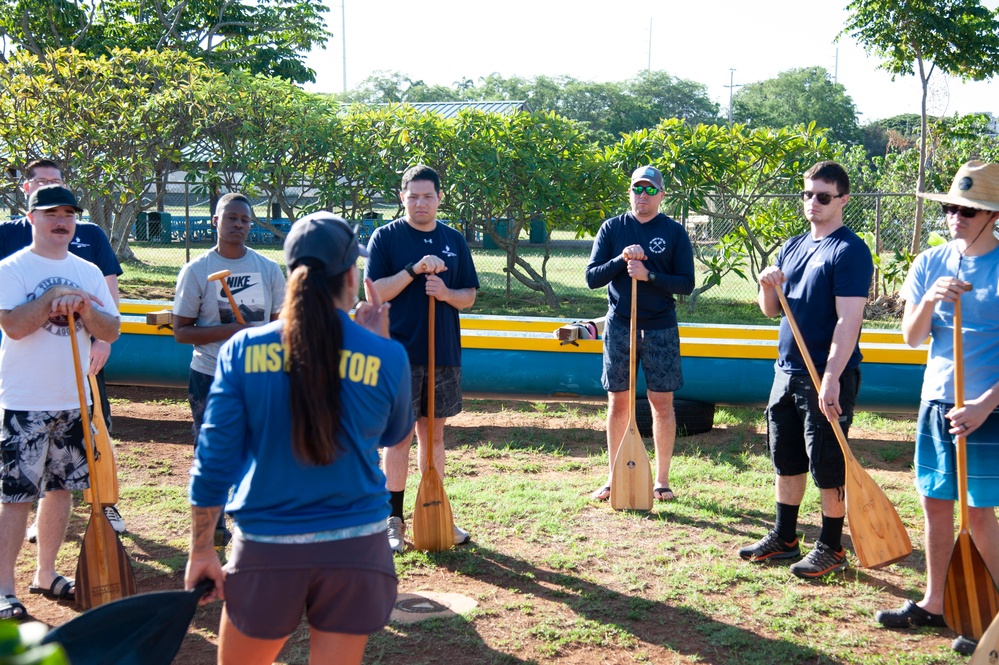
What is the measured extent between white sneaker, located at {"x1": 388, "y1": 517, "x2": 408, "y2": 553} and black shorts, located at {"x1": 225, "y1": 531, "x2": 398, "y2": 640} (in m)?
2.35

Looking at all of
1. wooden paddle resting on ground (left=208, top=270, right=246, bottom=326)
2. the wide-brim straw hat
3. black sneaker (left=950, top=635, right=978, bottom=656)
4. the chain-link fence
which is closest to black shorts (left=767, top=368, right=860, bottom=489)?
black sneaker (left=950, top=635, right=978, bottom=656)

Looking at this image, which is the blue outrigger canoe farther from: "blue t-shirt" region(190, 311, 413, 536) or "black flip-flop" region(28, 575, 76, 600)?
"blue t-shirt" region(190, 311, 413, 536)

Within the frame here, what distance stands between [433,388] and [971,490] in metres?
2.48

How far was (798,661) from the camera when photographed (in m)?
3.62

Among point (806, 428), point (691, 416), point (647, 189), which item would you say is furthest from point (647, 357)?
point (691, 416)

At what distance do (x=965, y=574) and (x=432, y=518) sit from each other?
2417 millimetres

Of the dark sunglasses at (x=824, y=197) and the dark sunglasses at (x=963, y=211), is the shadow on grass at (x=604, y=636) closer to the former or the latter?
the dark sunglasses at (x=963, y=211)

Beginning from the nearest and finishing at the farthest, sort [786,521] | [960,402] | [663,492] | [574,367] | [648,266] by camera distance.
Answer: [960,402] < [786,521] < [648,266] < [663,492] < [574,367]

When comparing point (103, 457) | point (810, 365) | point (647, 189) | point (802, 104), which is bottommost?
point (103, 457)

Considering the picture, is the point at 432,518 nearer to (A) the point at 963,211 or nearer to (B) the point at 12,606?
(B) the point at 12,606

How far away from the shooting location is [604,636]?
3828mm

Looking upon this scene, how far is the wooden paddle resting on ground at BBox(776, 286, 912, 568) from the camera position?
4184 millimetres

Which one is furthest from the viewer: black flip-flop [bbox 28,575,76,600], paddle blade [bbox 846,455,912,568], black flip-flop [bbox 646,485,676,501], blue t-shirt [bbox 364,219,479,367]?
black flip-flop [bbox 646,485,676,501]

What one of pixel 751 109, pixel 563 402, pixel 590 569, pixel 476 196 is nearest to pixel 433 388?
pixel 590 569
